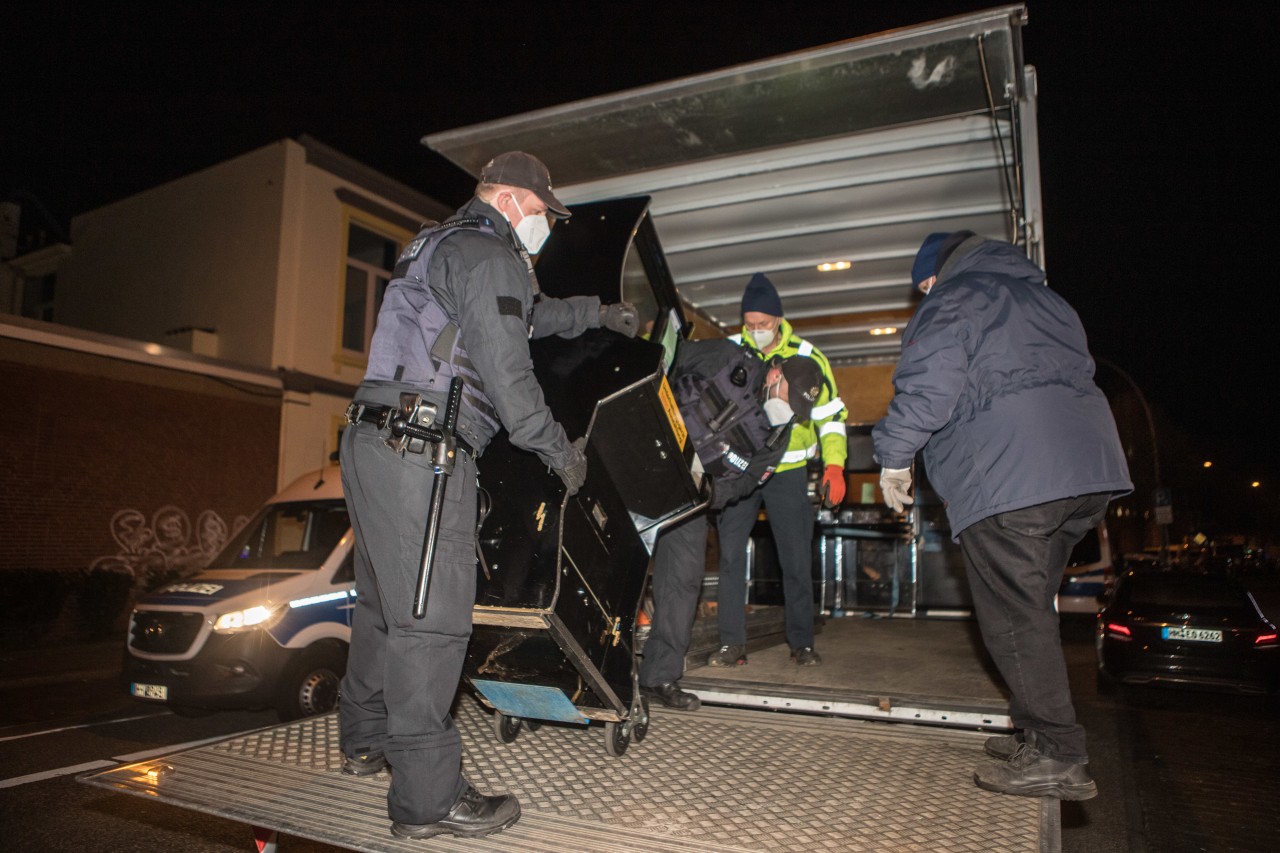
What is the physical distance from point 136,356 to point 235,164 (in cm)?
496

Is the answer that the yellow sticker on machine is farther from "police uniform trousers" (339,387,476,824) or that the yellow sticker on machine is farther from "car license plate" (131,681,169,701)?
"car license plate" (131,681,169,701)

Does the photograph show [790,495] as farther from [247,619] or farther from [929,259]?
[247,619]

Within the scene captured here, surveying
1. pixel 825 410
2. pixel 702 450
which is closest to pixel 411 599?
pixel 702 450

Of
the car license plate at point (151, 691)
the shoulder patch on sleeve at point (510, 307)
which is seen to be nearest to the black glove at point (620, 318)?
the shoulder patch on sleeve at point (510, 307)

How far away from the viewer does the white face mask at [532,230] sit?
9.13 ft


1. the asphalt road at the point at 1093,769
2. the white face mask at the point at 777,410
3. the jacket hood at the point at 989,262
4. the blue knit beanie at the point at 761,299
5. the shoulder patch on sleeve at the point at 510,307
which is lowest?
the asphalt road at the point at 1093,769

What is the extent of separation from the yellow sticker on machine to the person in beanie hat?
107 cm

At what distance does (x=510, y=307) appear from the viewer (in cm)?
237

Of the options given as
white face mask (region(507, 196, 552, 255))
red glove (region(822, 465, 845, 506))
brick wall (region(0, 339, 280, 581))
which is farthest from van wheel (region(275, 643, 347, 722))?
brick wall (region(0, 339, 280, 581))

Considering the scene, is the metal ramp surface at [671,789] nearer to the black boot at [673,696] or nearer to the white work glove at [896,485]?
the black boot at [673,696]

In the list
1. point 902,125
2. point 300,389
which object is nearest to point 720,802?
point 902,125

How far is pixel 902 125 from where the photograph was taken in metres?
4.72

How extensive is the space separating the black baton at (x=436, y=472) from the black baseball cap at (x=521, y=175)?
0.82m

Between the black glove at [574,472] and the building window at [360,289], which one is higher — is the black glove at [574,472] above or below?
below
